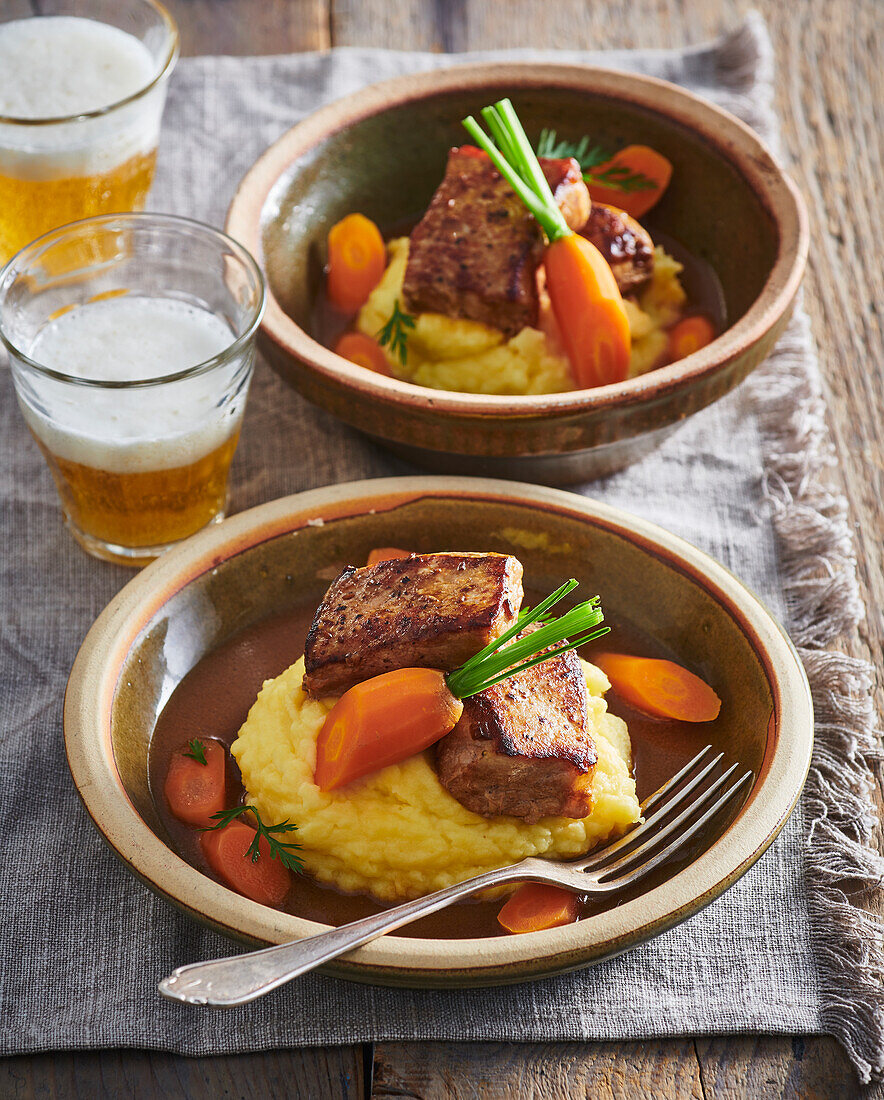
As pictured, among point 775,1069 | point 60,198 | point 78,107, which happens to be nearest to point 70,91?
point 78,107

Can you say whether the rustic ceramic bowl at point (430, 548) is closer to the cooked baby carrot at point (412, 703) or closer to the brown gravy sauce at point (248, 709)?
the brown gravy sauce at point (248, 709)

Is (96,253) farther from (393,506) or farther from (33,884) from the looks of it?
(33,884)

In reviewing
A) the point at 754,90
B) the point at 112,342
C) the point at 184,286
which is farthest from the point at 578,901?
the point at 754,90

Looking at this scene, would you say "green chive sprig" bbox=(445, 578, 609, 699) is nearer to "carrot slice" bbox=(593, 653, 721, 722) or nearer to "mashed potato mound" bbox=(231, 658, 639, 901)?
"mashed potato mound" bbox=(231, 658, 639, 901)

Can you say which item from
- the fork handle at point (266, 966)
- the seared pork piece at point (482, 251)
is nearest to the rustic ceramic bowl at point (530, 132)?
the seared pork piece at point (482, 251)

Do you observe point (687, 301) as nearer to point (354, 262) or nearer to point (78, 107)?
point (354, 262)

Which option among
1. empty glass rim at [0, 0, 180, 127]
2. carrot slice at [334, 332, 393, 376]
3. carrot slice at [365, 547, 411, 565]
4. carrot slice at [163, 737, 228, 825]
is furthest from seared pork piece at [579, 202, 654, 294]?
carrot slice at [163, 737, 228, 825]
